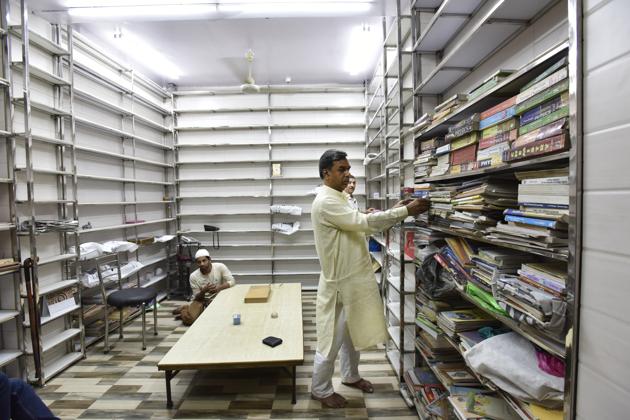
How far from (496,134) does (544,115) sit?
0.25 metres

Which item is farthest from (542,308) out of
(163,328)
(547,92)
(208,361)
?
(163,328)

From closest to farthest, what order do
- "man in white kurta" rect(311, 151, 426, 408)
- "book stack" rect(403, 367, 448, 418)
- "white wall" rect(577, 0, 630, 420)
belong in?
"white wall" rect(577, 0, 630, 420) < "book stack" rect(403, 367, 448, 418) < "man in white kurta" rect(311, 151, 426, 408)

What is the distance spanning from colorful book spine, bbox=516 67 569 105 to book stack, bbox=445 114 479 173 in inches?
10.4

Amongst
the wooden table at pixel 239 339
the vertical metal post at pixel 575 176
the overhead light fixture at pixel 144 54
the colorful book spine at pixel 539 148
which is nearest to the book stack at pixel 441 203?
the colorful book spine at pixel 539 148

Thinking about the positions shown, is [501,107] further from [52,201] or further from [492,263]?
[52,201]

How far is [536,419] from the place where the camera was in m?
0.91

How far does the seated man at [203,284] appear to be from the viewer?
3.63 metres

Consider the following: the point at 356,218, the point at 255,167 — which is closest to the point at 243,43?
the point at 255,167

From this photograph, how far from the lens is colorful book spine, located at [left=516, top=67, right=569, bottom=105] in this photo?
2.68ft

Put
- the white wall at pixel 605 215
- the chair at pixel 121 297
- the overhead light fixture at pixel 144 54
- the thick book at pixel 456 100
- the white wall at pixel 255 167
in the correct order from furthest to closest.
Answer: the white wall at pixel 255 167, the overhead light fixture at pixel 144 54, the chair at pixel 121 297, the thick book at pixel 456 100, the white wall at pixel 605 215

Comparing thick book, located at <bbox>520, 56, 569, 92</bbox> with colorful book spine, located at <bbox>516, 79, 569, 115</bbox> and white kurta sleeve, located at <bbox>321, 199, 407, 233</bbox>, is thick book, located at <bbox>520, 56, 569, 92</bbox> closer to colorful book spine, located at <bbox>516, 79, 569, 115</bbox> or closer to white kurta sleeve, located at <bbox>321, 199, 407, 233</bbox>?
colorful book spine, located at <bbox>516, 79, 569, 115</bbox>

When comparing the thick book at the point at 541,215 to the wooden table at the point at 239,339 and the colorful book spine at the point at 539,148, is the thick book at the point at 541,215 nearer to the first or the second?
the colorful book spine at the point at 539,148

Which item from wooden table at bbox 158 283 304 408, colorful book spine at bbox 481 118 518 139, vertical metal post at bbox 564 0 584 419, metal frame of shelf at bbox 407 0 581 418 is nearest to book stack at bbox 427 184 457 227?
metal frame of shelf at bbox 407 0 581 418

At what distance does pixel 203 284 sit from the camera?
150 inches
